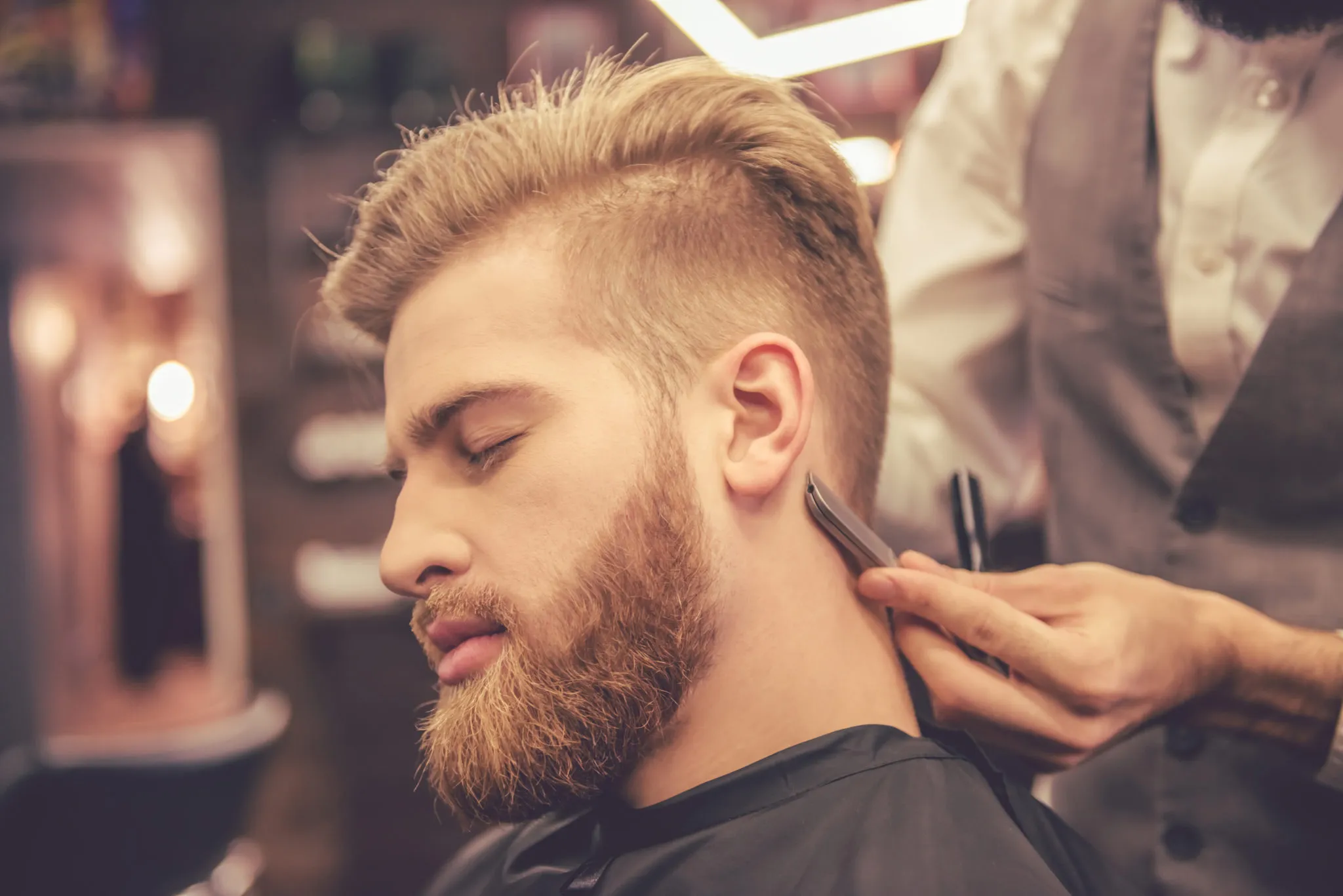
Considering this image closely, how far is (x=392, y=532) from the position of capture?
1164mm

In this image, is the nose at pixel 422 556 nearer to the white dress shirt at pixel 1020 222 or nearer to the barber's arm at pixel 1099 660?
the barber's arm at pixel 1099 660

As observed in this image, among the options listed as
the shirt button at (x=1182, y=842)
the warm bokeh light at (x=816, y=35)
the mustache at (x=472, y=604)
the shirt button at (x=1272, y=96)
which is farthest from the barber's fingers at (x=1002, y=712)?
the warm bokeh light at (x=816, y=35)

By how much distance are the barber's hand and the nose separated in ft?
1.47

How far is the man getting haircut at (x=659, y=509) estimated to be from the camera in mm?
1103

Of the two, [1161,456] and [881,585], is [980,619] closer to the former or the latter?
[881,585]

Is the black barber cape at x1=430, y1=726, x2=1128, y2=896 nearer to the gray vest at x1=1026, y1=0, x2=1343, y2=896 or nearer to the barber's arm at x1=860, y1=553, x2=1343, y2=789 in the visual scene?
the barber's arm at x1=860, y1=553, x2=1343, y2=789

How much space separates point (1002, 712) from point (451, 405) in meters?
0.66

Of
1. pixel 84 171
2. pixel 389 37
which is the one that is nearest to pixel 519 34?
pixel 389 37

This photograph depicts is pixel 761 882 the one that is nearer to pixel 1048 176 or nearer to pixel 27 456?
pixel 1048 176

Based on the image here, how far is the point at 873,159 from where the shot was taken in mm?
5422

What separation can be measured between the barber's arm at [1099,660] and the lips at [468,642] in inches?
16.2

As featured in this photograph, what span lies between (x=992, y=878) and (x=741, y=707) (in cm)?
30

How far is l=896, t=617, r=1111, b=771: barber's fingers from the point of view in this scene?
3.56ft

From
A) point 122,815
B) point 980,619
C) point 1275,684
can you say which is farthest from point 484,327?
point 122,815
